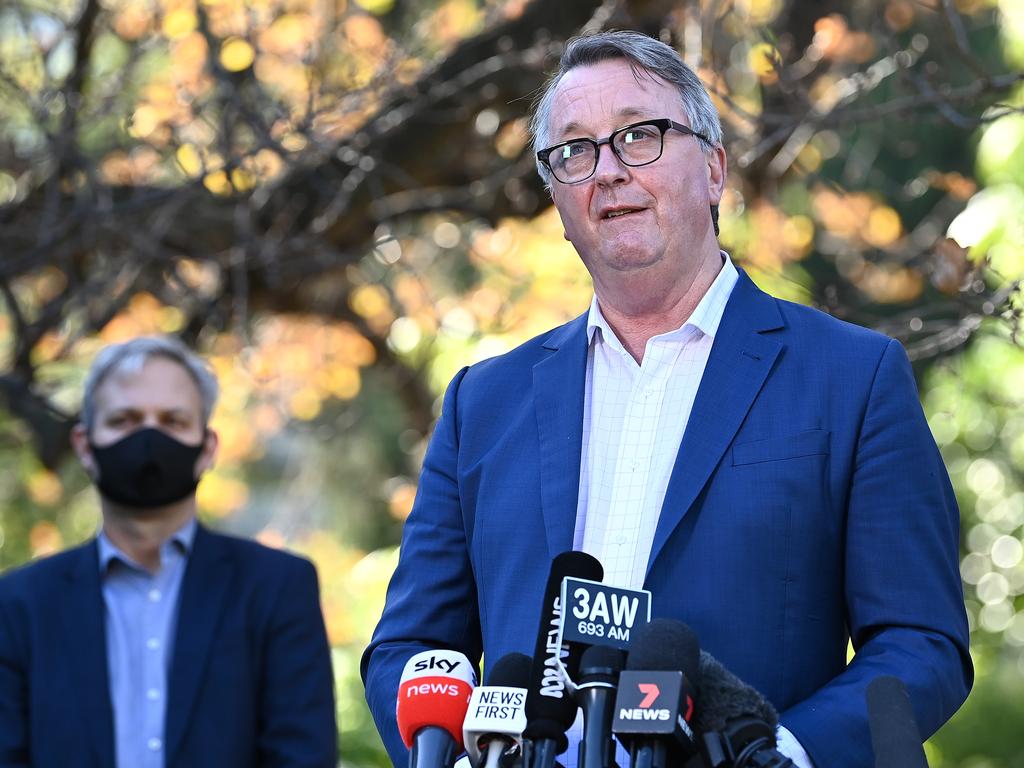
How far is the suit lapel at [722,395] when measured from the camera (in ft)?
8.96

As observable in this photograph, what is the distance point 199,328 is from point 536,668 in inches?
258

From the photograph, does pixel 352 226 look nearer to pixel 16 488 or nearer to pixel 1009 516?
pixel 16 488

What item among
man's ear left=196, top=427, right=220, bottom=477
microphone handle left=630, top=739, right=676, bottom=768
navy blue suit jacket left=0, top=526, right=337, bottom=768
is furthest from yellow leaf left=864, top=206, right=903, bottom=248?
microphone handle left=630, top=739, right=676, bottom=768

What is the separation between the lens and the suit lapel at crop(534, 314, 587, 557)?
9.40 feet

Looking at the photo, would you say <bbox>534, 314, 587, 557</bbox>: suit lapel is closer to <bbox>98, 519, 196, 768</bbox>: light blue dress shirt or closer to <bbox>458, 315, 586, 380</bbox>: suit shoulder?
<bbox>458, 315, 586, 380</bbox>: suit shoulder

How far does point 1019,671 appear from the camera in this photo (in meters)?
13.4

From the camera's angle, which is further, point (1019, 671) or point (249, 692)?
point (1019, 671)

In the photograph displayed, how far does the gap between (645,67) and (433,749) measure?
61.0 inches

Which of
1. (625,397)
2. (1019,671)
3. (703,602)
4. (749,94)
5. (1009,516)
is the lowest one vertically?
(1019,671)

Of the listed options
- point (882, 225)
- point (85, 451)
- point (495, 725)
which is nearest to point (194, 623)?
point (85, 451)

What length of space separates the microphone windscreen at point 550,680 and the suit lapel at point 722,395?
486 millimetres

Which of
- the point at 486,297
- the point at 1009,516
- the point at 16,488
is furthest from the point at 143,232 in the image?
the point at 1009,516

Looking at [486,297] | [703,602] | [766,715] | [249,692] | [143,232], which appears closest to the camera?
[766,715]

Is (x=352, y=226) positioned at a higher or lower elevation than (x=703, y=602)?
higher
